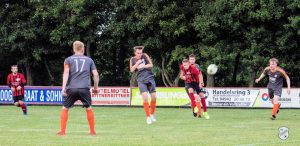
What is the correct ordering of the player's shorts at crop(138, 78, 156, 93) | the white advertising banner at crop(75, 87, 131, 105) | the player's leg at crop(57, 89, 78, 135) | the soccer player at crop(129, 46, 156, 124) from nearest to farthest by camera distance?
1. the player's leg at crop(57, 89, 78, 135)
2. the soccer player at crop(129, 46, 156, 124)
3. the player's shorts at crop(138, 78, 156, 93)
4. the white advertising banner at crop(75, 87, 131, 105)

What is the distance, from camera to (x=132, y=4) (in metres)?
44.4

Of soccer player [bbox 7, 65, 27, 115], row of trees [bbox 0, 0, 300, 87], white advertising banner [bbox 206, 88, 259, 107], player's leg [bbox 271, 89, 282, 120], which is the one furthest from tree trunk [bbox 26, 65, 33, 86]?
player's leg [bbox 271, 89, 282, 120]

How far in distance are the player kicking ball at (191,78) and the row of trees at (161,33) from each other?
18410mm

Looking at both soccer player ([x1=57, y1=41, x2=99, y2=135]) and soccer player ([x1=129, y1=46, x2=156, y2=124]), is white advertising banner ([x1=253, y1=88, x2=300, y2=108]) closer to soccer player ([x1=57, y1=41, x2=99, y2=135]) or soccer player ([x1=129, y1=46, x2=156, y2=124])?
soccer player ([x1=129, y1=46, x2=156, y2=124])

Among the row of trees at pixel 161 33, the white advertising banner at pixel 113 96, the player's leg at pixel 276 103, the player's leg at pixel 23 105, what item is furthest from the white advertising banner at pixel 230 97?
the player's leg at pixel 276 103

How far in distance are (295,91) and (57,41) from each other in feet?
61.3

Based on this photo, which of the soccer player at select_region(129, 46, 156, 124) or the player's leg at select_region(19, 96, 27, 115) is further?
the player's leg at select_region(19, 96, 27, 115)

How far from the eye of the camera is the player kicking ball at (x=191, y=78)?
2094cm

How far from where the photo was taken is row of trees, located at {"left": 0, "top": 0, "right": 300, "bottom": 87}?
40.1 metres

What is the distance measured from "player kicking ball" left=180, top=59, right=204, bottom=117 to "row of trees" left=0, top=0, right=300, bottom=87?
18410 millimetres

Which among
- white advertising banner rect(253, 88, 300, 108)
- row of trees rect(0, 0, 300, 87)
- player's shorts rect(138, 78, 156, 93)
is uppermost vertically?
row of trees rect(0, 0, 300, 87)

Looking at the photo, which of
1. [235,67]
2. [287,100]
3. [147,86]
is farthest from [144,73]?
[235,67]

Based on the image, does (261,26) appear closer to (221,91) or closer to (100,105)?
(221,91)

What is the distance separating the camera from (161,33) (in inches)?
1677
